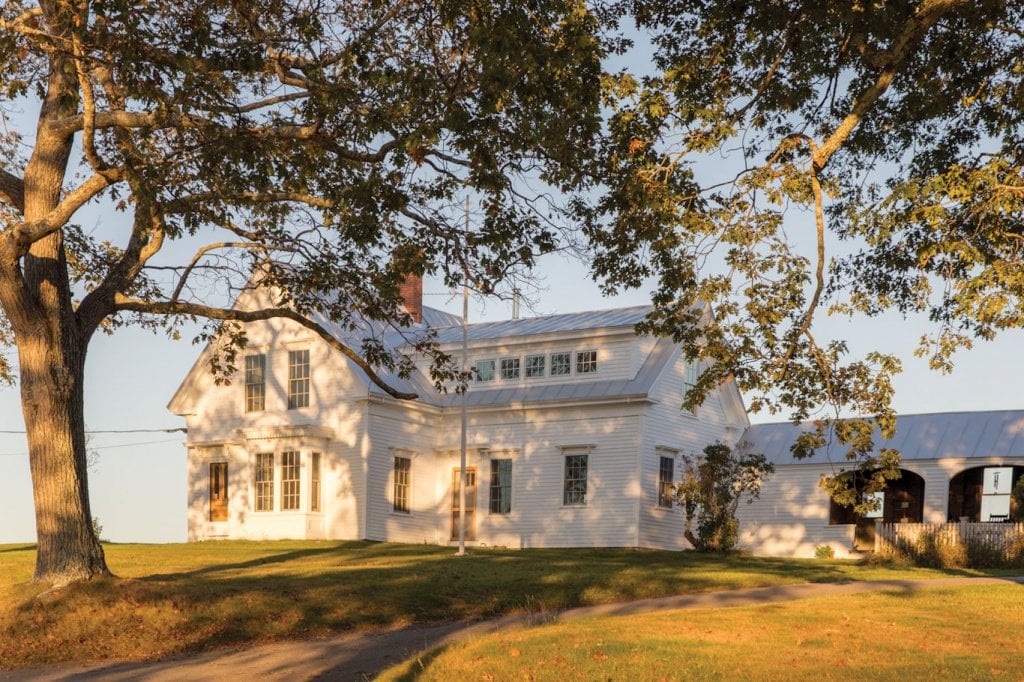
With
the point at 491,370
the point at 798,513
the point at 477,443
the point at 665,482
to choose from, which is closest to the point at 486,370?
the point at 491,370

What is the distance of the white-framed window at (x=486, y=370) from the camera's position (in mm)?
41281

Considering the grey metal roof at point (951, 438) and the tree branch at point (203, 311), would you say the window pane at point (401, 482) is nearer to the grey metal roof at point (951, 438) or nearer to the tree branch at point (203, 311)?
the grey metal roof at point (951, 438)

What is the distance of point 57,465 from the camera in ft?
70.1

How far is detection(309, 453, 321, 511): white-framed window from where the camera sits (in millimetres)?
38781

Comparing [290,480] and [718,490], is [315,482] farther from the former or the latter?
[718,490]

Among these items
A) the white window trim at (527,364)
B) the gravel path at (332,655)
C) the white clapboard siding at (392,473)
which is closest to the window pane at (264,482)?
the white clapboard siding at (392,473)

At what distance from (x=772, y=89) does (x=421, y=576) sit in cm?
1136

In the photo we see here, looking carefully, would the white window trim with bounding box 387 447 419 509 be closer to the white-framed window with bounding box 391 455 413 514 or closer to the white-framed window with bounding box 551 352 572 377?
the white-framed window with bounding box 391 455 413 514

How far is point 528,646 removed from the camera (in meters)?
16.0

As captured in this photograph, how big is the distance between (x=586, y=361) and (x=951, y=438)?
11079mm

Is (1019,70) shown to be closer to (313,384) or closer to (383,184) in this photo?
(383,184)

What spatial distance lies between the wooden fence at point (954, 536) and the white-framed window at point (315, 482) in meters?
16.2

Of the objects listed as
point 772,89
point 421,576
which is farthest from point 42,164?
point 772,89

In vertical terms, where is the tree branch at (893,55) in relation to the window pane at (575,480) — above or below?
above
